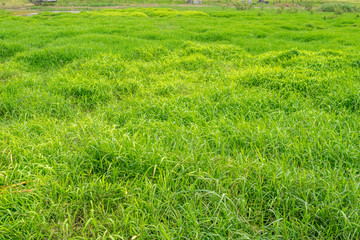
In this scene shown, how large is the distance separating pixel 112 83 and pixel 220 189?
475 cm

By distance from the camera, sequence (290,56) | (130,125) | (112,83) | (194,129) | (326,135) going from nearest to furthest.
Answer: (326,135), (194,129), (130,125), (112,83), (290,56)

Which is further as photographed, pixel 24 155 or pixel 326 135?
pixel 326 135

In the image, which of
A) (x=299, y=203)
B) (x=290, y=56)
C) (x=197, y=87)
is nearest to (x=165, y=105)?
(x=197, y=87)

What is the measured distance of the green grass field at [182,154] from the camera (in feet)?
7.50

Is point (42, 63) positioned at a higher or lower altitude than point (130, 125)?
higher

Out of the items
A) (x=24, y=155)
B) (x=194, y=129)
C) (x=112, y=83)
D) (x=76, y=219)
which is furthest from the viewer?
(x=112, y=83)

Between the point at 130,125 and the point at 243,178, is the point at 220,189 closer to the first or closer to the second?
the point at 243,178

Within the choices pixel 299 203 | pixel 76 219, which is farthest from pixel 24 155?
pixel 299 203

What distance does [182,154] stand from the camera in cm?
318


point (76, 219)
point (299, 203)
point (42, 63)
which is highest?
point (42, 63)

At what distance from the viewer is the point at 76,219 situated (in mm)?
2488

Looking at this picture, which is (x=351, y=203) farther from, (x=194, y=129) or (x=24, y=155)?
(x=24, y=155)

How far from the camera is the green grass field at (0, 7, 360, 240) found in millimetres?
2287

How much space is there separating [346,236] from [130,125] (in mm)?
3202
